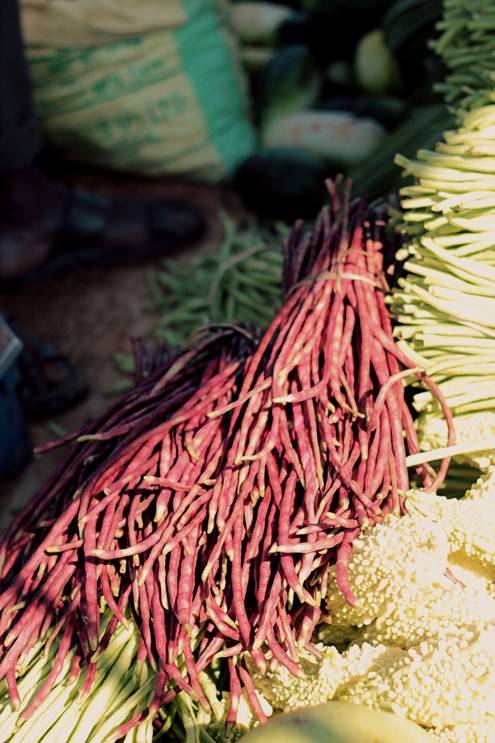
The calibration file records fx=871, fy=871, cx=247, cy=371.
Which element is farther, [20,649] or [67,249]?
[67,249]

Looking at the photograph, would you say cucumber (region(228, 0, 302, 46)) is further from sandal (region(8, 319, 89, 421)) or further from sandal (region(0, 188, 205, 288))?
sandal (region(8, 319, 89, 421))

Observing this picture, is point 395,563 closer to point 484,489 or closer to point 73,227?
point 484,489

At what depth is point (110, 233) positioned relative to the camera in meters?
3.20

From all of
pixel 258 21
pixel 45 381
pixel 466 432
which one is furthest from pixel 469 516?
pixel 258 21

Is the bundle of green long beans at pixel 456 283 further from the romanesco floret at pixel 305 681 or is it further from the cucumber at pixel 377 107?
the cucumber at pixel 377 107

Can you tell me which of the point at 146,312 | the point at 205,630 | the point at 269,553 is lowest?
the point at 146,312

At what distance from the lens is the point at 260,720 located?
48.1 inches

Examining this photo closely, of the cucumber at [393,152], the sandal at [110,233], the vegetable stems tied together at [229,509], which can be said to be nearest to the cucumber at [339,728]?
the vegetable stems tied together at [229,509]

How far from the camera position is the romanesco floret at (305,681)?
3.89 ft

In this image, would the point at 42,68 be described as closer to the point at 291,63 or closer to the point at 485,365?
the point at 291,63

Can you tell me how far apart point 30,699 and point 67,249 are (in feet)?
7.00

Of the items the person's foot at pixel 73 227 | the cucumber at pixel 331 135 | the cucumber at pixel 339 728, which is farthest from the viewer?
the cucumber at pixel 331 135

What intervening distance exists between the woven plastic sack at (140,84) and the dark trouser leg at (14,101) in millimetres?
458

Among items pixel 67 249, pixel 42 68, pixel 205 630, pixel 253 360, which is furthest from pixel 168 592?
pixel 42 68
